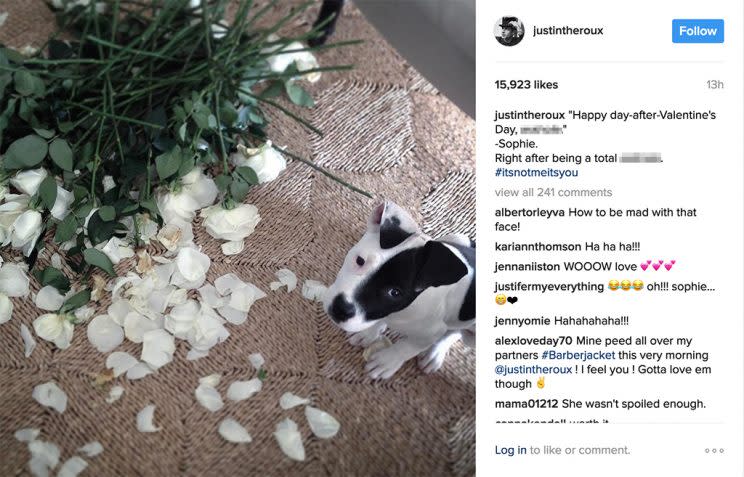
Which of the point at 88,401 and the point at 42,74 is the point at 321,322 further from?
the point at 42,74

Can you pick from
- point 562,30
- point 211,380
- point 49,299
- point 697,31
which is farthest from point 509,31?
point 49,299

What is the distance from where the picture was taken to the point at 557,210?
66cm

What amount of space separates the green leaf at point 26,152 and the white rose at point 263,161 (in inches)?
9.9

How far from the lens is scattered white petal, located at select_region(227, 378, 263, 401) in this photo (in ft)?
2.92

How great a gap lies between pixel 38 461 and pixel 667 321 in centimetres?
67

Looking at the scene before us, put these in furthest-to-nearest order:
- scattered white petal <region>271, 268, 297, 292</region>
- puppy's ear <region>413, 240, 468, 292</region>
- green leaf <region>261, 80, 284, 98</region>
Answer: green leaf <region>261, 80, 284, 98</region> → scattered white petal <region>271, 268, 297, 292</region> → puppy's ear <region>413, 240, 468, 292</region>

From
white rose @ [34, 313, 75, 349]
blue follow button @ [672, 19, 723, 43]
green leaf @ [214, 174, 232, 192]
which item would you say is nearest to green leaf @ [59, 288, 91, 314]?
white rose @ [34, 313, 75, 349]

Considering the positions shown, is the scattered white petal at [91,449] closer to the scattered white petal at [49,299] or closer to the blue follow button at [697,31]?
the scattered white petal at [49,299]

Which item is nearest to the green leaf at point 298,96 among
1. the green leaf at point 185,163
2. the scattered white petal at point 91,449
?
the green leaf at point 185,163

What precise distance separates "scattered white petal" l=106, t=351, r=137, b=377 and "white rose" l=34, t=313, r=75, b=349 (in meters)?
0.06

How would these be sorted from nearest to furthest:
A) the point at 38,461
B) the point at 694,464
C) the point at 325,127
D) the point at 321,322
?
the point at 694,464 < the point at 38,461 < the point at 321,322 < the point at 325,127

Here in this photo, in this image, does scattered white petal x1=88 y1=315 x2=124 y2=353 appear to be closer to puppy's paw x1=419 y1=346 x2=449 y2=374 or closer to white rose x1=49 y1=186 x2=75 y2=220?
white rose x1=49 y1=186 x2=75 y2=220

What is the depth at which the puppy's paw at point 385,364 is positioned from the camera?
92 cm

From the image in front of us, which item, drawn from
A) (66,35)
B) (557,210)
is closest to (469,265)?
(557,210)
